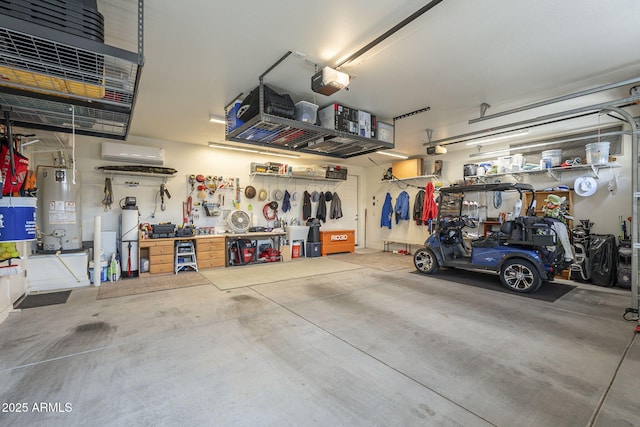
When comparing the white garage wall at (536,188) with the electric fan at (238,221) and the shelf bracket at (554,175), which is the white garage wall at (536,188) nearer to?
the shelf bracket at (554,175)

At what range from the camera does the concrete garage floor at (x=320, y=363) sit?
1.83 m

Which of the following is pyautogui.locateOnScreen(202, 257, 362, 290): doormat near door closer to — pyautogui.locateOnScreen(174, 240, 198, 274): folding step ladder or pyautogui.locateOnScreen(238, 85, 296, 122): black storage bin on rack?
pyautogui.locateOnScreen(174, 240, 198, 274): folding step ladder

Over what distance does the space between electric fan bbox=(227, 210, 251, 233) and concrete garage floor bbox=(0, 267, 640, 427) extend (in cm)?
304

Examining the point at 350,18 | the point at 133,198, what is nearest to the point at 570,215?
the point at 350,18

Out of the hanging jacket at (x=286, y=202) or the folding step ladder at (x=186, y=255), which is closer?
the folding step ladder at (x=186, y=255)

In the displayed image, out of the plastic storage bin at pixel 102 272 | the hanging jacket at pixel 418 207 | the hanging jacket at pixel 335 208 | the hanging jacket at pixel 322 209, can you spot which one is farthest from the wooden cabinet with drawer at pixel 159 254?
the hanging jacket at pixel 418 207

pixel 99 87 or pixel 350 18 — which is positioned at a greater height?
pixel 350 18

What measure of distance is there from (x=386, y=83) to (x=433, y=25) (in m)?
1.14

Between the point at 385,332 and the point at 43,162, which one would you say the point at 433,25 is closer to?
the point at 385,332

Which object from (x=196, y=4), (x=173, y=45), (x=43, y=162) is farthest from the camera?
(x=43, y=162)

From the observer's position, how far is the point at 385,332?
3.05m

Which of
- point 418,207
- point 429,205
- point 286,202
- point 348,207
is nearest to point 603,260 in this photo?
point 429,205

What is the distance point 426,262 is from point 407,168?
3381 mm

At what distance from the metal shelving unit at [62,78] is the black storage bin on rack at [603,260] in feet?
24.0
